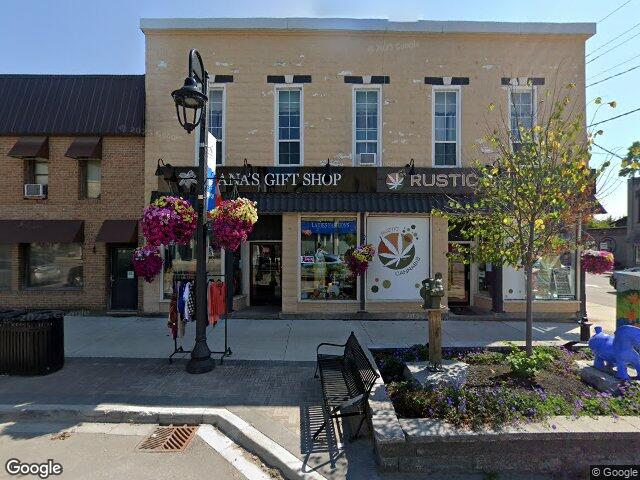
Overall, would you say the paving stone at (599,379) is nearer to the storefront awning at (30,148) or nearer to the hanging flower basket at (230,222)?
the hanging flower basket at (230,222)

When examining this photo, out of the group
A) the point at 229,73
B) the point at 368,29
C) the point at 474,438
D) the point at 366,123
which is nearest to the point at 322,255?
the point at 366,123

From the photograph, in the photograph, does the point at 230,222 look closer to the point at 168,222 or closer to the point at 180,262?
the point at 168,222

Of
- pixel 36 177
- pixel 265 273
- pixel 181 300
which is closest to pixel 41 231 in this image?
pixel 36 177

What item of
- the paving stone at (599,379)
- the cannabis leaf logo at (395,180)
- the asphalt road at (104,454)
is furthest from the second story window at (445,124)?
the asphalt road at (104,454)

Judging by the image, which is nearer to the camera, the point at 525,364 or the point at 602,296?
the point at 525,364

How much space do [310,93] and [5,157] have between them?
376 inches

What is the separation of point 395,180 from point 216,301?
626 centimetres

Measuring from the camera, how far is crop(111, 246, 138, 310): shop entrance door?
11.3m

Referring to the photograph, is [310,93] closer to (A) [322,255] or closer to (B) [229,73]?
(B) [229,73]

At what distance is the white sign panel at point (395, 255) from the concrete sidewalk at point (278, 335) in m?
0.97

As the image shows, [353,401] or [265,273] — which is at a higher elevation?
[265,273]

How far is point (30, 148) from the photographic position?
10719 millimetres

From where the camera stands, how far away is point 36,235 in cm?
1072

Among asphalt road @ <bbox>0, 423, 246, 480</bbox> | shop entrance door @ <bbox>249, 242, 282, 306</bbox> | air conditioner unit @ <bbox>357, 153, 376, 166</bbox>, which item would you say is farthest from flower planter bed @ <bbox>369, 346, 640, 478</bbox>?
shop entrance door @ <bbox>249, 242, 282, 306</bbox>
